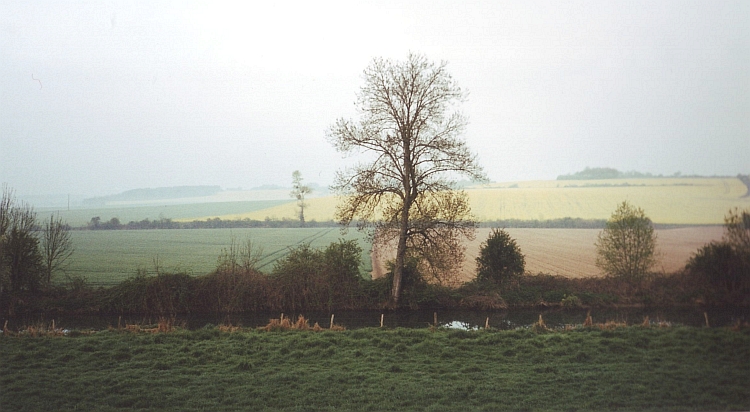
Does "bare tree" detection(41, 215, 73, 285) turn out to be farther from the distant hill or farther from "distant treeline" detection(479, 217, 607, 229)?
"distant treeline" detection(479, 217, 607, 229)

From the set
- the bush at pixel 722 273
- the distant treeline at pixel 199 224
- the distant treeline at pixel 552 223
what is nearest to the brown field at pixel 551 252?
the distant treeline at pixel 552 223

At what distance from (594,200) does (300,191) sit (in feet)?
23.3

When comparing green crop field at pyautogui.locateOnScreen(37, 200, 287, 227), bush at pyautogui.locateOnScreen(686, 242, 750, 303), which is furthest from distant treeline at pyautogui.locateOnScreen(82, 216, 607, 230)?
bush at pyautogui.locateOnScreen(686, 242, 750, 303)

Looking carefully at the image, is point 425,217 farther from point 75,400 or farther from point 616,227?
point 75,400

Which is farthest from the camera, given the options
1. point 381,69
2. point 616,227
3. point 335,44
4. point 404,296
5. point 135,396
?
point 404,296

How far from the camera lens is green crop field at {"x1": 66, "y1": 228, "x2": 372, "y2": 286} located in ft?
40.1

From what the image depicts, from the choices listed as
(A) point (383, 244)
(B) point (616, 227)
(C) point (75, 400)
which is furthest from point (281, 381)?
(B) point (616, 227)

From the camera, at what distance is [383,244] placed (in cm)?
1162

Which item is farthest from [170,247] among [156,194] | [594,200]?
[594,200]

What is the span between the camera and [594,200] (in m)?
11.3

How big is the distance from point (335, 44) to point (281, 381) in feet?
20.5

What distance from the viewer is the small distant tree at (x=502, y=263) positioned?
42.3 ft

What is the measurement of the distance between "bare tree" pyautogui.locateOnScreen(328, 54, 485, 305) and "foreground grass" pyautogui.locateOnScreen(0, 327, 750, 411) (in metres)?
3.01

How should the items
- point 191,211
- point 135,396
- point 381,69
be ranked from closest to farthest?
point 135,396, point 381,69, point 191,211
